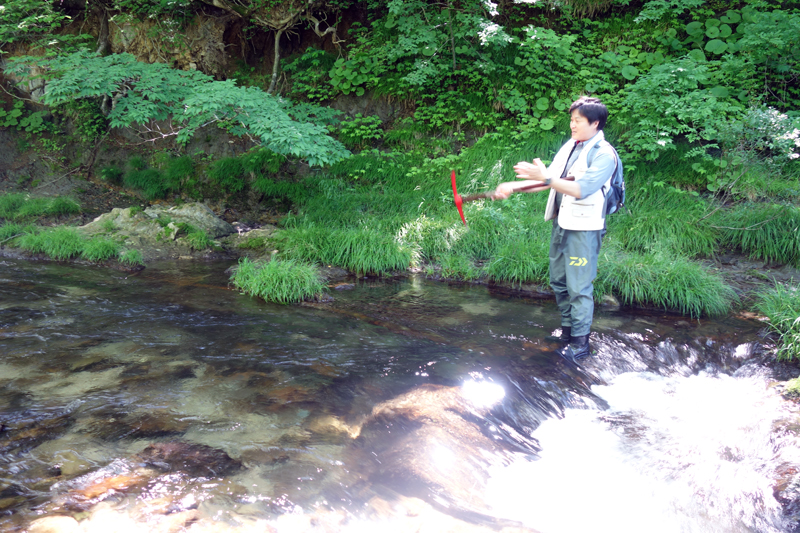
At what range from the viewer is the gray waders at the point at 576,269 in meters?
3.78

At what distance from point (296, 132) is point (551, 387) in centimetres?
488

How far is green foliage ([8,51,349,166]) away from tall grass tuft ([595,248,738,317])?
4.16m

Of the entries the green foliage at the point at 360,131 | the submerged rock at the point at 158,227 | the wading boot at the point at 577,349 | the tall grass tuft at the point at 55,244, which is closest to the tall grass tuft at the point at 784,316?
the wading boot at the point at 577,349

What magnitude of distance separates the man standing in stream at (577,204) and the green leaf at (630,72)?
485 centimetres

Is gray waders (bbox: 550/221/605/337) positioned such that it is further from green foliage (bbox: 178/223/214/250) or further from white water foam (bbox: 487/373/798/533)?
green foliage (bbox: 178/223/214/250)

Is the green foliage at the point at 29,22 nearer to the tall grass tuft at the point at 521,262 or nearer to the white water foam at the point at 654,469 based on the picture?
the tall grass tuft at the point at 521,262

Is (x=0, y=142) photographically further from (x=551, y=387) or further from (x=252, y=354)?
(x=551, y=387)

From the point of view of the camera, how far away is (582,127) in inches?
139

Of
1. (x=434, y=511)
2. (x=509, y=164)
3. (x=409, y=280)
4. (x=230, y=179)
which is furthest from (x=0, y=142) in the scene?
(x=434, y=511)

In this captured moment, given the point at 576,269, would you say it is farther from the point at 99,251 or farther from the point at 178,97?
the point at 99,251

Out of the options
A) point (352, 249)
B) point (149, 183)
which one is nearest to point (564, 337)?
point (352, 249)

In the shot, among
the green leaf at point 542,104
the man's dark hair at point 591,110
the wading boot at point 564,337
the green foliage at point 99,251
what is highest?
the green leaf at point 542,104

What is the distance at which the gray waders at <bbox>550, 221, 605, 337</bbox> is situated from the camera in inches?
149

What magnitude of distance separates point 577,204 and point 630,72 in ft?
17.2
